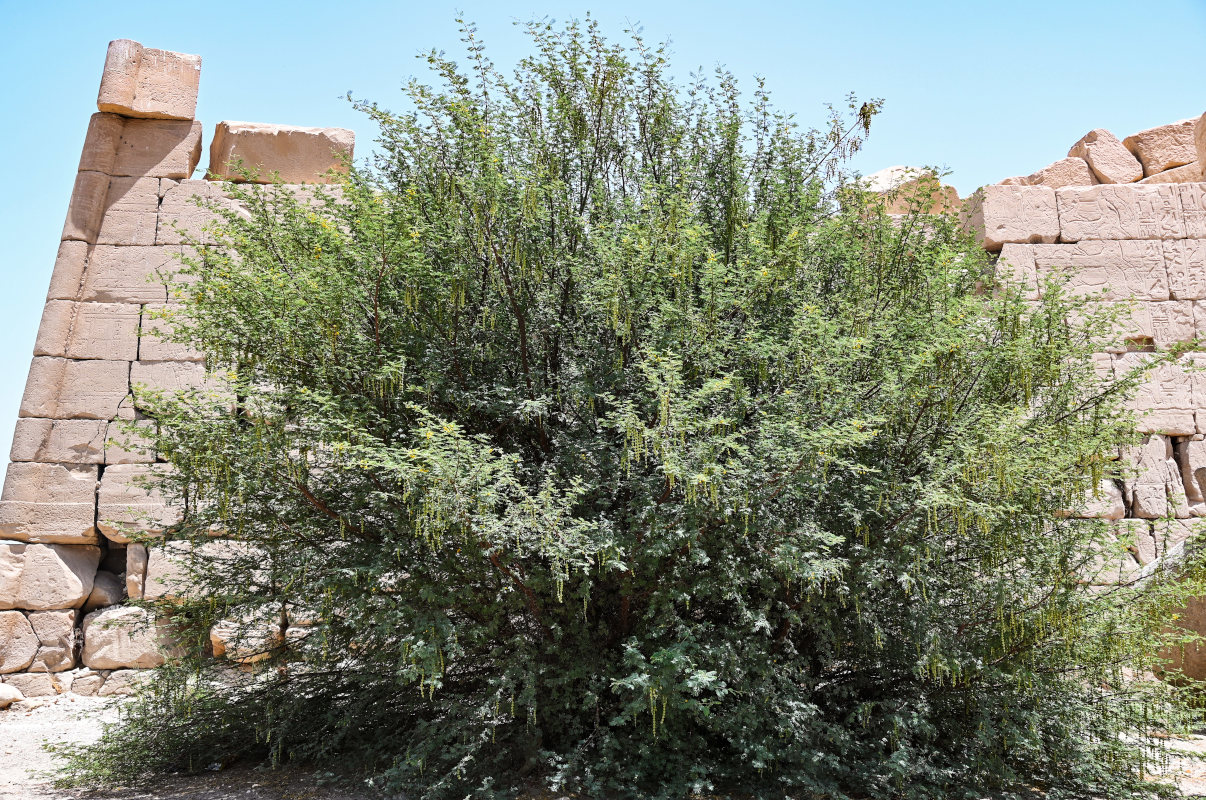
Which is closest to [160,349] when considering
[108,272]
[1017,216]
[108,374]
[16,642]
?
[108,374]

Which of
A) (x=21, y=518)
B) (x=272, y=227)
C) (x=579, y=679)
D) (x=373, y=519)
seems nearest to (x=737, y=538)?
(x=579, y=679)

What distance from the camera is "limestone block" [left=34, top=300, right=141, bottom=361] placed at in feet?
30.2

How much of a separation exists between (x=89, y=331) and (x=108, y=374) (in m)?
0.53

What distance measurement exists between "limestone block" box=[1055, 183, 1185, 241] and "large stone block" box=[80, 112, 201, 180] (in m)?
9.73

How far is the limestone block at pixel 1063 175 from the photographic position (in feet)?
33.5

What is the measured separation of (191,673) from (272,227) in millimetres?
3241

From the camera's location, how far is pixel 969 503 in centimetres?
508

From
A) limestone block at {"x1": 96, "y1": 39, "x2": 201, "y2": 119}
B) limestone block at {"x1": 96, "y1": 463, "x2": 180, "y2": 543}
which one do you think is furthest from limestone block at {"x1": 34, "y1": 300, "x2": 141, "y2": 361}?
limestone block at {"x1": 96, "y1": 39, "x2": 201, "y2": 119}

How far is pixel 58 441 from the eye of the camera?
29.4 ft

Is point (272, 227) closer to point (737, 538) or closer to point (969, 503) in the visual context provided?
point (737, 538)

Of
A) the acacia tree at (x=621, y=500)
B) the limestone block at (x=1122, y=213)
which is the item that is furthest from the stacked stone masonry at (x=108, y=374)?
the limestone block at (x=1122, y=213)

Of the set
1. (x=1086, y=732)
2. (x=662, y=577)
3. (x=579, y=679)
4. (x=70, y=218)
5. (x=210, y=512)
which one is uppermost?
(x=70, y=218)

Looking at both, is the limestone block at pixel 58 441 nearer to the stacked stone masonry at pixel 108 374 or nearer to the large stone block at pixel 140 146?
the stacked stone masonry at pixel 108 374

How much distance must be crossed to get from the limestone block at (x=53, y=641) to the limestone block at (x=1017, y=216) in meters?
10.3
